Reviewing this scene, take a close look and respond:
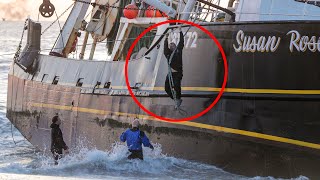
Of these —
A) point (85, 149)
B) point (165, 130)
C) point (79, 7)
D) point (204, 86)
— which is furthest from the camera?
point (79, 7)

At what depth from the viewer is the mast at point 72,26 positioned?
2581 cm

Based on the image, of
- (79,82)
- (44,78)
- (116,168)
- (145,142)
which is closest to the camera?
(145,142)

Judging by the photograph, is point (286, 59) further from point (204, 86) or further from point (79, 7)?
point (79, 7)

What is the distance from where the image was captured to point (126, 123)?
1980 centimetres

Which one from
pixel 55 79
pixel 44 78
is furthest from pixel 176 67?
pixel 44 78

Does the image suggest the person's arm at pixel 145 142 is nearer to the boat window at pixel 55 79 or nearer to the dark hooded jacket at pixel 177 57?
the dark hooded jacket at pixel 177 57

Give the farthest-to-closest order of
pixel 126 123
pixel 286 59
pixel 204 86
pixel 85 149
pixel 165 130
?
pixel 85 149 → pixel 126 123 → pixel 165 130 → pixel 204 86 → pixel 286 59

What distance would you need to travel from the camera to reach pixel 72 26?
2581 centimetres

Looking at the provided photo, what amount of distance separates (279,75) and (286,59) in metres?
0.33

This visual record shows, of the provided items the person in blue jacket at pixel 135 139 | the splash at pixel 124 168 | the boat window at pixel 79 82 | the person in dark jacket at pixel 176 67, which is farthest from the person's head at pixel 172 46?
the boat window at pixel 79 82

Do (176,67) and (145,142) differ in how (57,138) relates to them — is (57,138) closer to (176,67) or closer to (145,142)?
(145,142)

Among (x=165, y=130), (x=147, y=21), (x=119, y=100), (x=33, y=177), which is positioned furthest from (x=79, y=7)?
(x=33, y=177)

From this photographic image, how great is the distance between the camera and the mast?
84.7ft

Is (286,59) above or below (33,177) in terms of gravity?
above
